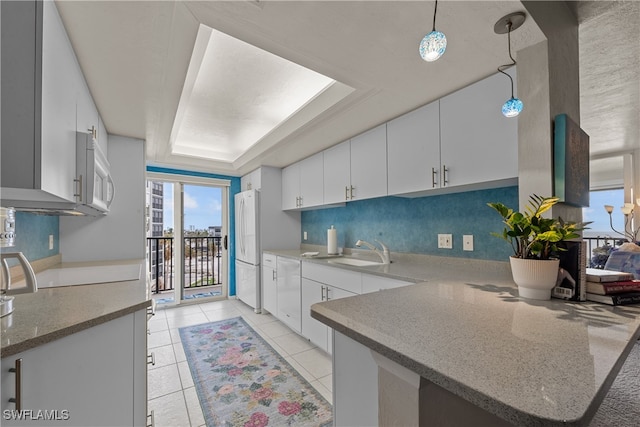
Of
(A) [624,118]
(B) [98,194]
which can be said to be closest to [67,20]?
(B) [98,194]

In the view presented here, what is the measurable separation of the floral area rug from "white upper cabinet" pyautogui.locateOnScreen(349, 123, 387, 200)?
5.53 ft

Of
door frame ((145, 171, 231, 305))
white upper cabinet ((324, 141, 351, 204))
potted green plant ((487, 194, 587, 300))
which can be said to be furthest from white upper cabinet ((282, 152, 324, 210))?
potted green plant ((487, 194, 587, 300))

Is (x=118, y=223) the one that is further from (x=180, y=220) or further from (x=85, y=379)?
(x=85, y=379)

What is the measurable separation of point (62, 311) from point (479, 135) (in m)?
2.28

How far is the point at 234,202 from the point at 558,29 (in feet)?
14.1

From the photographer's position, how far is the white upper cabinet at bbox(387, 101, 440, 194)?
1914 millimetres

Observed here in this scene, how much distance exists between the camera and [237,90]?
227 centimetres

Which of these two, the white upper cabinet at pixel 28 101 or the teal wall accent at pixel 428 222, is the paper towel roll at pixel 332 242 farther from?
the white upper cabinet at pixel 28 101

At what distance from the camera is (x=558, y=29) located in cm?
129

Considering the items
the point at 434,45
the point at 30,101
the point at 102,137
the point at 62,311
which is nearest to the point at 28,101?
the point at 30,101

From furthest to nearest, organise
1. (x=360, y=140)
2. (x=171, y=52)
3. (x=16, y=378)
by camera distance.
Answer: (x=360, y=140), (x=171, y=52), (x=16, y=378)

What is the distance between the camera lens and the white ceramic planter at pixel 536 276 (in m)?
1.03

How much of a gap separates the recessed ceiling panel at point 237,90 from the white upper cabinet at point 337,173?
0.63 m

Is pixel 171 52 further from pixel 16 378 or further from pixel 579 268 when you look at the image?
pixel 579 268
